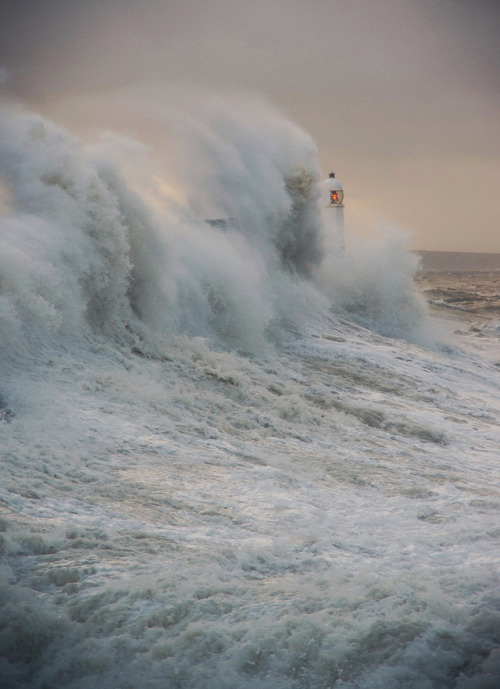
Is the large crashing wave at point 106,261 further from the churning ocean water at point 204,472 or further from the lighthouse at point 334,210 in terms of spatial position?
the lighthouse at point 334,210

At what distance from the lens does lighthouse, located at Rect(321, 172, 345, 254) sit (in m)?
17.7

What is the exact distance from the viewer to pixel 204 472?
4914mm

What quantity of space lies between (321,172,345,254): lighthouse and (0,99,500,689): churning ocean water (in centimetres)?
610

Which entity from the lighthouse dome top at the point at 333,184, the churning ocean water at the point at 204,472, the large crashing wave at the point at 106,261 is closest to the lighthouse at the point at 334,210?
the lighthouse dome top at the point at 333,184

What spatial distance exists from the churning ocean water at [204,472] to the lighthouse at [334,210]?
20.0 ft

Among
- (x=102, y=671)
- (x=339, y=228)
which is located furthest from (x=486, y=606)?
(x=339, y=228)

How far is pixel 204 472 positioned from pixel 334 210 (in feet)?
48.1

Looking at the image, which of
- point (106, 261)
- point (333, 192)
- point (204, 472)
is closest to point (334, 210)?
point (333, 192)

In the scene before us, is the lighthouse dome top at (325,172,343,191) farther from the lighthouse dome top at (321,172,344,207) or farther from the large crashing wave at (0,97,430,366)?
the large crashing wave at (0,97,430,366)

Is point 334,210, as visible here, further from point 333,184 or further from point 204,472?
point 204,472

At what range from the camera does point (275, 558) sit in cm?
381

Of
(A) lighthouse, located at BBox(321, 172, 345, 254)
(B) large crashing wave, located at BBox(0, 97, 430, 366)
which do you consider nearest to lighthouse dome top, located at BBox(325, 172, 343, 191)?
(A) lighthouse, located at BBox(321, 172, 345, 254)

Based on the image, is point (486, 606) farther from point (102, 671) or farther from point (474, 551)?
point (102, 671)

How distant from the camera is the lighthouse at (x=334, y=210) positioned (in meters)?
17.7
